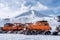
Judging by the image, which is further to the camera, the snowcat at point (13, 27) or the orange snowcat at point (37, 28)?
the snowcat at point (13, 27)

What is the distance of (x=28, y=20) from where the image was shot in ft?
46.5

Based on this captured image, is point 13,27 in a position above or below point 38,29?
above

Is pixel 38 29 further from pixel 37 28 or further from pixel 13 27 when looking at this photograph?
pixel 13 27

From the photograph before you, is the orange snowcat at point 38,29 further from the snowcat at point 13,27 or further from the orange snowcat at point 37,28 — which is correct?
the snowcat at point 13,27

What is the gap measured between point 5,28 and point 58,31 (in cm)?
325

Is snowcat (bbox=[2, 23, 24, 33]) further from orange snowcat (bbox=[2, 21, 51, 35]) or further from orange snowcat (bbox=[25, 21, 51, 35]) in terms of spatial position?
orange snowcat (bbox=[25, 21, 51, 35])

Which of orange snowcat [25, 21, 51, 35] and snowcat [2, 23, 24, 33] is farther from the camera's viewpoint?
snowcat [2, 23, 24, 33]

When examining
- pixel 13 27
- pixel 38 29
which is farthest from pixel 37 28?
pixel 13 27

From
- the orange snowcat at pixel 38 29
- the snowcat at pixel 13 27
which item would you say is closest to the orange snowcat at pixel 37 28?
the orange snowcat at pixel 38 29

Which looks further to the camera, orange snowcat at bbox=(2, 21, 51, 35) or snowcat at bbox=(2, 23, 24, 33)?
snowcat at bbox=(2, 23, 24, 33)

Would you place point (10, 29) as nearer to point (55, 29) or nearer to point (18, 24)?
point (18, 24)

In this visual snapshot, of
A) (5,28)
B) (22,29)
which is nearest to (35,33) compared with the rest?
(22,29)

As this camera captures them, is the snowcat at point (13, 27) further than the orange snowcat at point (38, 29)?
Yes

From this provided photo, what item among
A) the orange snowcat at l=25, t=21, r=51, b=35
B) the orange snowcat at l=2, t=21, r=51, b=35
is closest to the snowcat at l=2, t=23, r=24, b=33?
the orange snowcat at l=2, t=21, r=51, b=35
